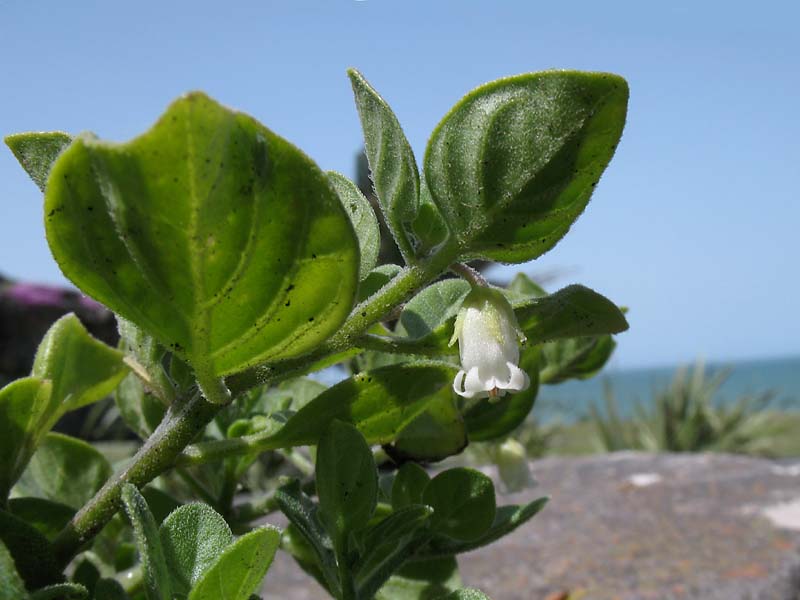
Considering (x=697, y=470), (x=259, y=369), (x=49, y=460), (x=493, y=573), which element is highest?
(x=259, y=369)

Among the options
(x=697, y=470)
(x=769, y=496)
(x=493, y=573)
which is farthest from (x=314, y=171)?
(x=697, y=470)

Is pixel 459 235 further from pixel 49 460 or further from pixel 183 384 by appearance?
pixel 49 460

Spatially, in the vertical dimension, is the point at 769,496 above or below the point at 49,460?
below

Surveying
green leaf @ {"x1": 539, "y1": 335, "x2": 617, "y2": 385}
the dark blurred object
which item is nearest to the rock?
green leaf @ {"x1": 539, "y1": 335, "x2": 617, "y2": 385}

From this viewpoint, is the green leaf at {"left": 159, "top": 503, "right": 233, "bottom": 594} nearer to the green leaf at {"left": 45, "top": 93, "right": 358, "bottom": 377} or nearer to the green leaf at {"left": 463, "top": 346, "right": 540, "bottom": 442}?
the green leaf at {"left": 45, "top": 93, "right": 358, "bottom": 377}

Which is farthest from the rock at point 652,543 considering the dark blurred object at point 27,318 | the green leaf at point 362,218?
the dark blurred object at point 27,318

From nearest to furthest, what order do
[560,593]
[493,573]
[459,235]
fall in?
1. [459,235]
2. [560,593]
3. [493,573]

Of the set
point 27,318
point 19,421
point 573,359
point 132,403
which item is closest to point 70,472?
point 132,403

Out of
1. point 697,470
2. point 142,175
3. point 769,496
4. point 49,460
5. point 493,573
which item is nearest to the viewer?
point 142,175
